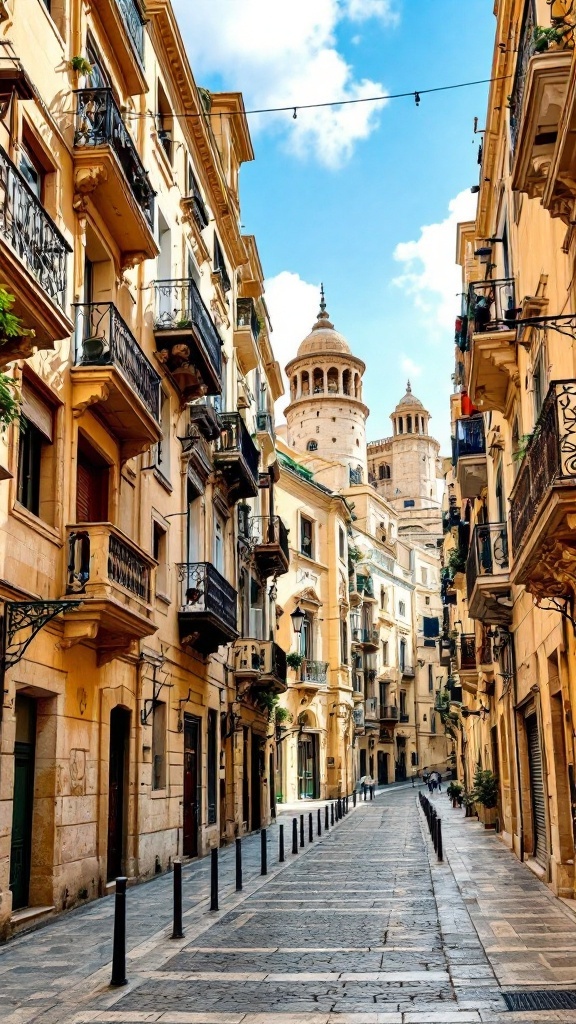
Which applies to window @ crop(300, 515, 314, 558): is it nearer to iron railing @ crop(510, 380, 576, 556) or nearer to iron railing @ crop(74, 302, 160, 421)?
iron railing @ crop(74, 302, 160, 421)

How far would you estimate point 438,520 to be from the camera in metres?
114

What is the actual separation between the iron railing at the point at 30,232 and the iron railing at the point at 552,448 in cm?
498

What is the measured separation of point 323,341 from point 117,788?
72593 mm

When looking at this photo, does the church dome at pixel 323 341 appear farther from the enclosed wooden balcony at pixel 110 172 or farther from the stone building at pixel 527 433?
the enclosed wooden balcony at pixel 110 172

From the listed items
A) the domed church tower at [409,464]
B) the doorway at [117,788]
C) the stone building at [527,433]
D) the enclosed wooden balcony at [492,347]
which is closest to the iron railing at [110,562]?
the doorway at [117,788]

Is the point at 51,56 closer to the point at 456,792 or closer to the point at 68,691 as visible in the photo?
the point at 68,691

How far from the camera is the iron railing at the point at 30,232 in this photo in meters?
9.89

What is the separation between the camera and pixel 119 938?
28.8 feet

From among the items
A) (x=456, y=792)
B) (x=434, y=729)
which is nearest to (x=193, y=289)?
(x=456, y=792)

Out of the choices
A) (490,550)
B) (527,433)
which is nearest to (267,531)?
(490,550)

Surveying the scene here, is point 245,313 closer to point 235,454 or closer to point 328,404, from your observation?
point 235,454

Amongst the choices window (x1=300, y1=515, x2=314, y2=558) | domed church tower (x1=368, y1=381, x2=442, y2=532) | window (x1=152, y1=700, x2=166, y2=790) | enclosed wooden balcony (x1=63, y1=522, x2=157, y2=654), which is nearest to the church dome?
domed church tower (x1=368, y1=381, x2=442, y2=532)

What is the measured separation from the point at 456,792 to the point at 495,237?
933 inches

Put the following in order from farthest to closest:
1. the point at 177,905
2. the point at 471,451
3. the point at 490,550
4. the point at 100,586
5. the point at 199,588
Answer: the point at 471,451 < the point at 199,588 < the point at 490,550 < the point at 100,586 < the point at 177,905
